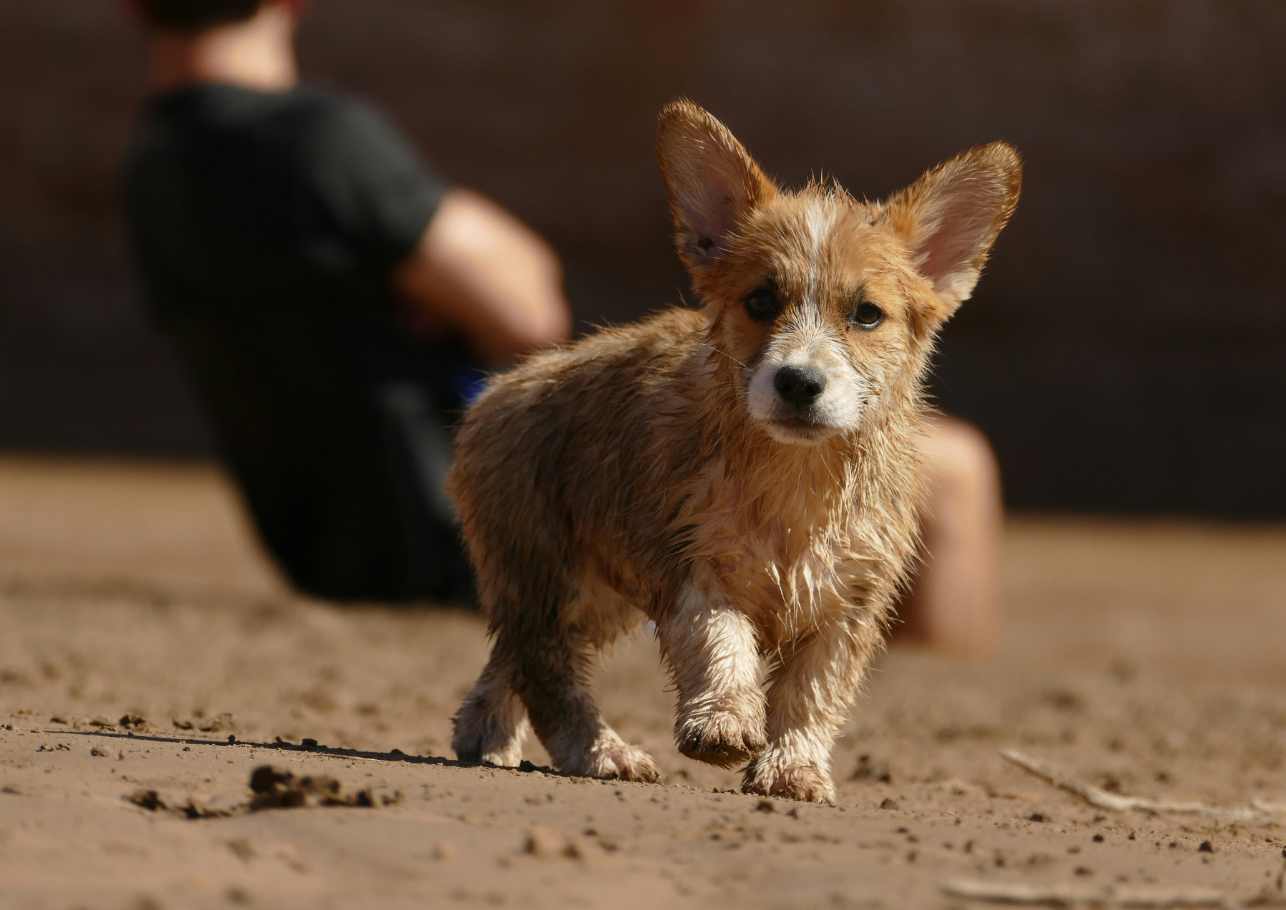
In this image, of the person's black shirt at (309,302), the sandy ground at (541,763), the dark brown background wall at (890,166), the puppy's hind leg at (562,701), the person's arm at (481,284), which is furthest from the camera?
the dark brown background wall at (890,166)

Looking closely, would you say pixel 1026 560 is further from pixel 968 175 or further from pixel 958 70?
pixel 968 175

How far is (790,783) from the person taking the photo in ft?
11.7

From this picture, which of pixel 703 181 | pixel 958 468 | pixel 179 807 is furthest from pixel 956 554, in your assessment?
pixel 179 807

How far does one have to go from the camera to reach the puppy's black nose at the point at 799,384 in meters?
3.39

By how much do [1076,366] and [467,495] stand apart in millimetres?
14129

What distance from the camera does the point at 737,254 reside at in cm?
370

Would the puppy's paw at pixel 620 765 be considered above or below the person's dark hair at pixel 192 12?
below

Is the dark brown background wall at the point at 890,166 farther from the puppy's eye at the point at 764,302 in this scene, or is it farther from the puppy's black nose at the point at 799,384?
the puppy's black nose at the point at 799,384

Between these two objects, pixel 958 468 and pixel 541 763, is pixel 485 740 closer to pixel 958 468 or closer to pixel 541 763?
pixel 541 763

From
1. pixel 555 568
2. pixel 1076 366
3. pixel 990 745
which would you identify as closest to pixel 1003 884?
pixel 555 568

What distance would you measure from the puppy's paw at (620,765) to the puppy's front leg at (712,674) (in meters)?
0.30

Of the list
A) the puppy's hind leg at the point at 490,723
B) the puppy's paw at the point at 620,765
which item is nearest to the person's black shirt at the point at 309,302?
the puppy's hind leg at the point at 490,723

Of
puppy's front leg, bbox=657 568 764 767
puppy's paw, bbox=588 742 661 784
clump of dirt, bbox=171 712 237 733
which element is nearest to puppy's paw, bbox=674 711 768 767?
puppy's front leg, bbox=657 568 764 767

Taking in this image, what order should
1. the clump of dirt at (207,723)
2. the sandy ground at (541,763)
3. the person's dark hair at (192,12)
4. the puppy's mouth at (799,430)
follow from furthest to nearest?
the person's dark hair at (192,12) → the clump of dirt at (207,723) → the puppy's mouth at (799,430) → the sandy ground at (541,763)
